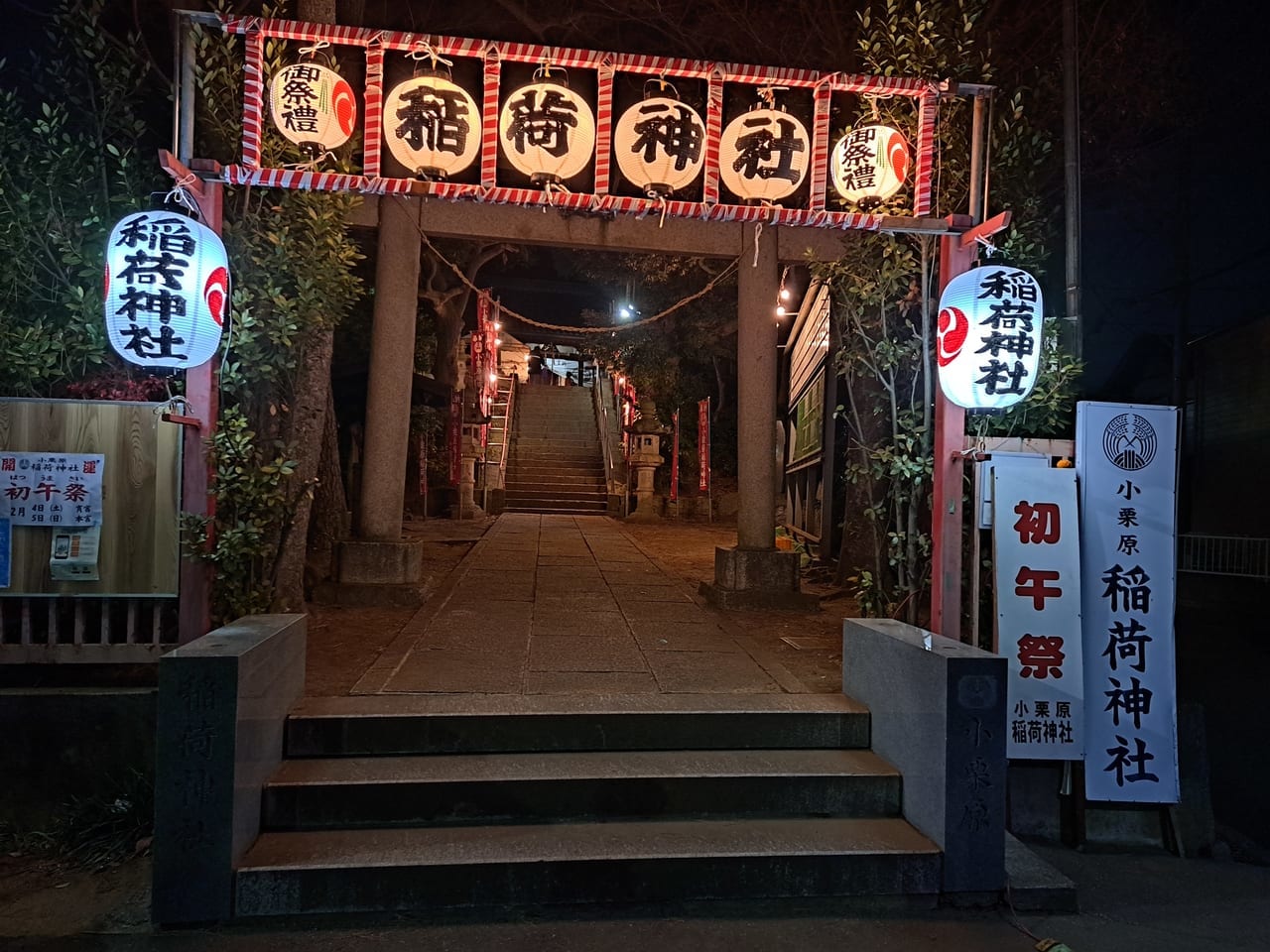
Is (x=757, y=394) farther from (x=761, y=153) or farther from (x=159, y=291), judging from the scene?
(x=159, y=291)

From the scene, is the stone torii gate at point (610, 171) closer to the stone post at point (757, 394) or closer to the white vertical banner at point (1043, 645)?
the white vertical banner at point (1043, 645)

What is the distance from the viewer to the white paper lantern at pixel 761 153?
6070 mm

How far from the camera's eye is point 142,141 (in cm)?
674

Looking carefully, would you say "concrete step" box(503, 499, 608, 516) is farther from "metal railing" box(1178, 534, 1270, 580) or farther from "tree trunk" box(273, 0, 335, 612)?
"metal railing" box(1178, 534, 1270, 580)

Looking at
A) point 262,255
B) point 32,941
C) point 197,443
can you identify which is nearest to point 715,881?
point 32,941

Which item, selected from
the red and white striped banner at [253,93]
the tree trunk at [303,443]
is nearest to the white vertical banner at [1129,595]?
the red and white striped banner at [253,93]

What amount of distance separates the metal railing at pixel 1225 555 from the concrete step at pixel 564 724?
41.1 ft

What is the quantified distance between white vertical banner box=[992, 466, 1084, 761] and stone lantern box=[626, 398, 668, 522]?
15.1 meters

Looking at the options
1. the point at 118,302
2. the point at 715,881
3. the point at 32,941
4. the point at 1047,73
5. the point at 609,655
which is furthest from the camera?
the point at 1047,73

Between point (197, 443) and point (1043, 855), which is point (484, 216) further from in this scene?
point (1043, 855)

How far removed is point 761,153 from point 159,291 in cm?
462

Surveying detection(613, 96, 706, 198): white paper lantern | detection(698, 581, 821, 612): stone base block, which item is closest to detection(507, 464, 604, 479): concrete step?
detection(698, 581, 821, 612): stone base block

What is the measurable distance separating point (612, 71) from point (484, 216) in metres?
3.29

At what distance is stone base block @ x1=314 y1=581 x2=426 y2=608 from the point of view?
8.70 meters
